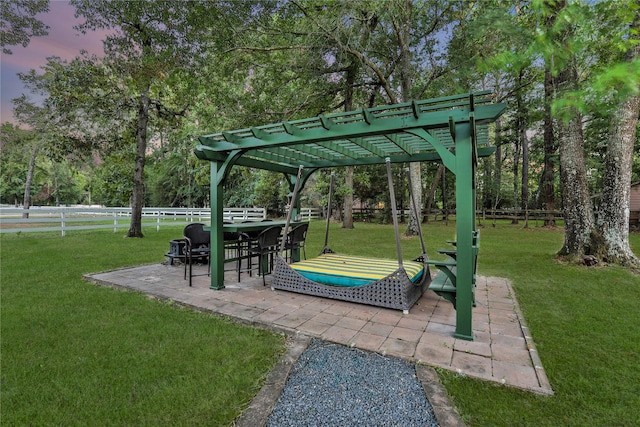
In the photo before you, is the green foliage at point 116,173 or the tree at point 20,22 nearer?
the tree at point 20,22

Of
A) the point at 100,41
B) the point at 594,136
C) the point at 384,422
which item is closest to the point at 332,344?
the point at 384,422

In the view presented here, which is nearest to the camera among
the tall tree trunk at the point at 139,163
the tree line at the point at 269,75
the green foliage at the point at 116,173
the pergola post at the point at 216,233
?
the pergola post at the point at 216,233

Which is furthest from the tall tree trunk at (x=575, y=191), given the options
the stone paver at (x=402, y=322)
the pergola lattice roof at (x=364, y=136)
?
the pergola lattice roof at (x=364, y=136)

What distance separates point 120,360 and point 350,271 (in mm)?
2704

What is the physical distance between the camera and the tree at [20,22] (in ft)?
17.1

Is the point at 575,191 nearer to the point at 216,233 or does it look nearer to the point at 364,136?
the point at 364,136

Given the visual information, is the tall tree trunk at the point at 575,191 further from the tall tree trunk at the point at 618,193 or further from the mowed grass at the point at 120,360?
the mowed grass at the point at 120,360

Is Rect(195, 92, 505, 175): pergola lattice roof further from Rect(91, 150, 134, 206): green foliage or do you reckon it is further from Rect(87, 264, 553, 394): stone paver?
Rect(91, 150, 134, 206): green foliage

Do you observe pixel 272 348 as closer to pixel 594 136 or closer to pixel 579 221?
pixel 579 221

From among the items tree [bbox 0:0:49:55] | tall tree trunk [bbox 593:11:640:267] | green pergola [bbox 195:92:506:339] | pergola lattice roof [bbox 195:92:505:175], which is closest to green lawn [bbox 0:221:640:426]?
green pergola [bbox 195:92:506:339]

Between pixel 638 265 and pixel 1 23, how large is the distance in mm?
12272

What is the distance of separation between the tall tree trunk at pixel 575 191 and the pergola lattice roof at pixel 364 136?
11.2 feet

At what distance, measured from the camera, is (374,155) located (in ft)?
16.7

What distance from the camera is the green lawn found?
196 cm
